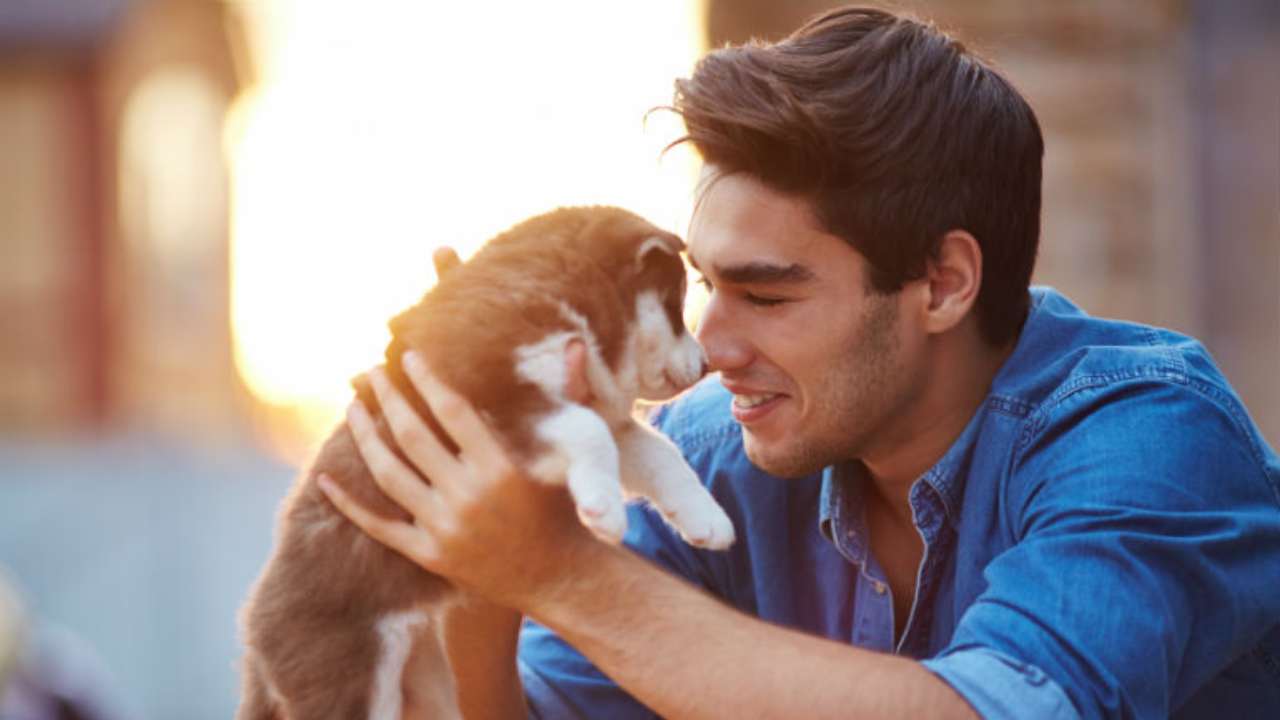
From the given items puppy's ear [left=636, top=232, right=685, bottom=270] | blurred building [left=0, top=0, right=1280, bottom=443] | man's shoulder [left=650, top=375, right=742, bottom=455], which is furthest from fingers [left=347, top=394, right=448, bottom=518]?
blurred building [left=0, top=0, right=1280, bottom=443]

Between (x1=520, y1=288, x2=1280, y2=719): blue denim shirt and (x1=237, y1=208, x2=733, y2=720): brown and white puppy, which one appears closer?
(x1=520, y1=288, x2=1280, y2=719): blue denim shirt

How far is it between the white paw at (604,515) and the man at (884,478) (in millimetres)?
59

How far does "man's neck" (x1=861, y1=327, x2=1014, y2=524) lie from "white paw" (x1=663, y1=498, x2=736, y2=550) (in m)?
0.39

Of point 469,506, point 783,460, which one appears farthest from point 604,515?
point 783,460

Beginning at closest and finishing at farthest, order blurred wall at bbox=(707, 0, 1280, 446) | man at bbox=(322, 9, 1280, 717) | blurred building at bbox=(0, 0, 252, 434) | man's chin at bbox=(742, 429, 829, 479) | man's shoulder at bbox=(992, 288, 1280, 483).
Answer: man at bbox=(322, 9, 1280, 717)
man's shoulder at bbox=(992, 288, 1280, 483)
man's chin at bbox=(742, 429, 829, 479)
blurred wall at bbox=(707, 0, 1280, 446)
blurred building at bbox=(0, 0, 252, 434)

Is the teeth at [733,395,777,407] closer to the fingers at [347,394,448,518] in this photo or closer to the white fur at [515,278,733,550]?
the white fur at [515,278,733,550]

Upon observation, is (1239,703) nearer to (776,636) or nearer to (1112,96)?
(776,636)

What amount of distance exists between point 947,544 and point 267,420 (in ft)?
74.4

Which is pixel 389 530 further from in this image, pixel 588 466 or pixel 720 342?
pixel 720 342

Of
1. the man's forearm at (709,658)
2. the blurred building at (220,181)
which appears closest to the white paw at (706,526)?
the man's forearm at (709,658)

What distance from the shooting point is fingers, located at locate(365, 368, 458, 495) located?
2621 millimetres

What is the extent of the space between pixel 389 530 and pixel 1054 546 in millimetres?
1144

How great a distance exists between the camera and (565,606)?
255 cm

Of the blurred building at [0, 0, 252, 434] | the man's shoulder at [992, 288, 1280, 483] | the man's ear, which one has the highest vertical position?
the man's ear
